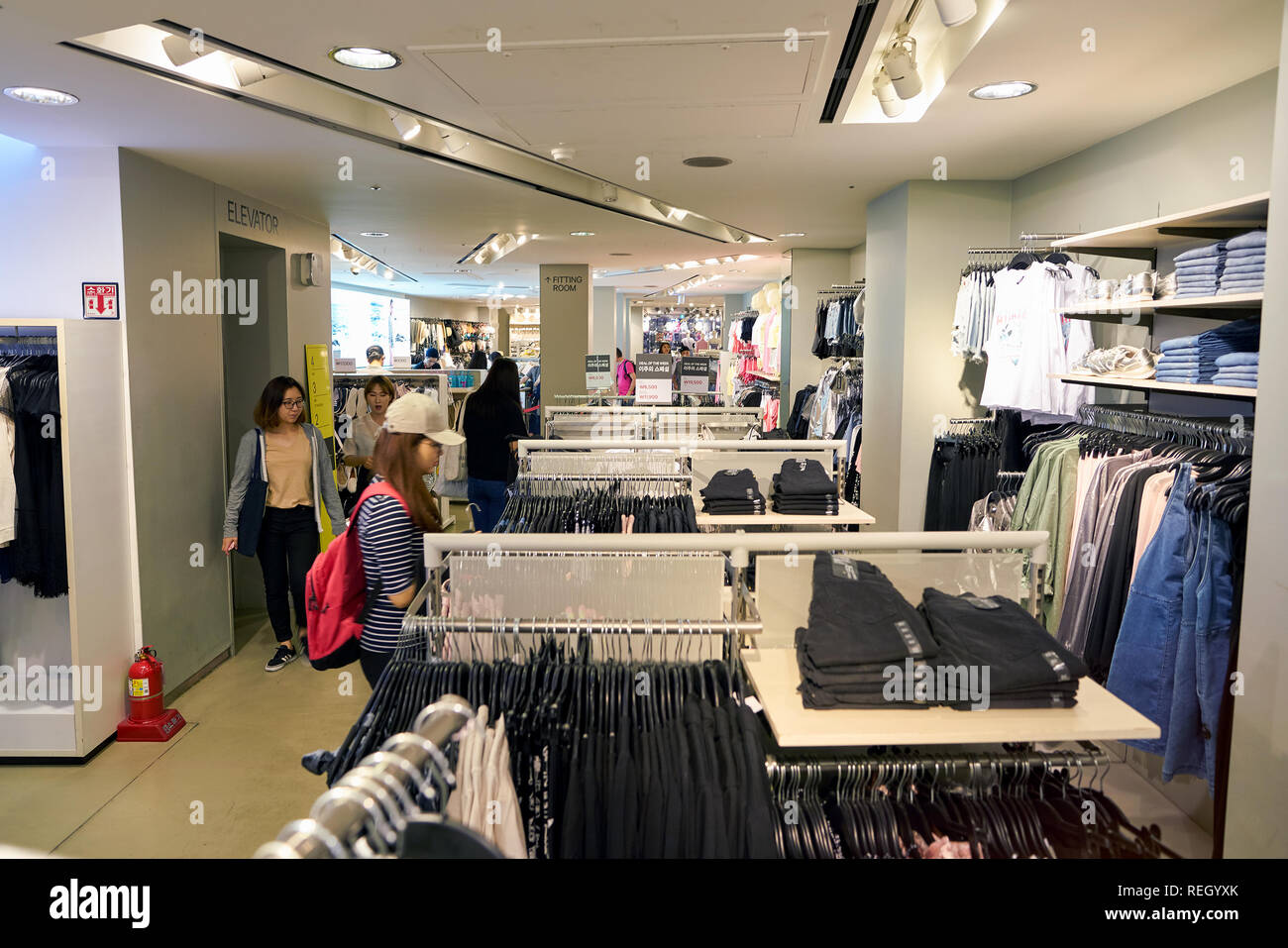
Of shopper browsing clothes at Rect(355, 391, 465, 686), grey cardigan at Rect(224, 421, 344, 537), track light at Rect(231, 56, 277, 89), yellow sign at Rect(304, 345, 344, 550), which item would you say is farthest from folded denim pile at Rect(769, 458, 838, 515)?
yellow sign at Rect(304, 345, 344, 550)

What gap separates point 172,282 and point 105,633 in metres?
1.98

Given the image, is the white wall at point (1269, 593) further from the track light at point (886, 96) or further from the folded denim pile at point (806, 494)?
the folded denim pile at point (806, 494)

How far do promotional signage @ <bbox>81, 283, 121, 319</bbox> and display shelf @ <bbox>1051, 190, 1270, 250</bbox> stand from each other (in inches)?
184

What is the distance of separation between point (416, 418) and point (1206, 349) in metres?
2.89

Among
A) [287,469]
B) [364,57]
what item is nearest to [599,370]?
[287,469]

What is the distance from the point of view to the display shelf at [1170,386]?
288 centimetres

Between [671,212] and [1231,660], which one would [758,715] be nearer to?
[1231,660]

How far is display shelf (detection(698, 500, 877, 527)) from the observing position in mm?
4469

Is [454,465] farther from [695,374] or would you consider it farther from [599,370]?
[695,374]

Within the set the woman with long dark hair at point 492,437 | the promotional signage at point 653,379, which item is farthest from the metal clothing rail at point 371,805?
the promotional signage at point 653,379

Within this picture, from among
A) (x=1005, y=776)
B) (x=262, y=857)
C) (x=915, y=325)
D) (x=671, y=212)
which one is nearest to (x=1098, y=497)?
(x=1005, y=776)

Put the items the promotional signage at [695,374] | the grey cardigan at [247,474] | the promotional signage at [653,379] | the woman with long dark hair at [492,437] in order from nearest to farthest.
A: 1. the grey cardigan at [247,474]
2. the woman with long dark hair at [492,437]
3. the promotional signage at [653,379]
4. the promotional signage at [695,374]

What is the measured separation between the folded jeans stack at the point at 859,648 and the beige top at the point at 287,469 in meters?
4.21

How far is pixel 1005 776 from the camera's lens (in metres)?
1.78
